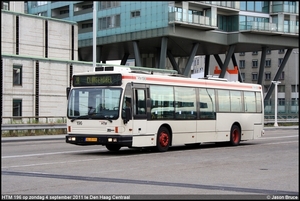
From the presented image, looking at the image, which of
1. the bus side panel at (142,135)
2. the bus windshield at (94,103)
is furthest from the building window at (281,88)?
the bus windshield at (94,103)

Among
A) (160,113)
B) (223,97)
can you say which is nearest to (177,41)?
(223,97)

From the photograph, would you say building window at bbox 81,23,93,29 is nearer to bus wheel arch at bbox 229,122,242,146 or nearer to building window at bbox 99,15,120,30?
building window at bbox 99,15,120,30

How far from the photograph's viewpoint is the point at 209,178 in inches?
482

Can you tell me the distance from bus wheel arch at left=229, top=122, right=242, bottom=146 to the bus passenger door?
593cm

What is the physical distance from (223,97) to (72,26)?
33227 mm

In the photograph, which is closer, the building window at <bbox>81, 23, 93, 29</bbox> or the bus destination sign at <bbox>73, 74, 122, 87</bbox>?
the bus destination sign at <bbox>73, 74, 122, 87</bbox>

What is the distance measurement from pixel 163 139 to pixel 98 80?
3290 millimetres

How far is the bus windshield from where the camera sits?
60.7 ft

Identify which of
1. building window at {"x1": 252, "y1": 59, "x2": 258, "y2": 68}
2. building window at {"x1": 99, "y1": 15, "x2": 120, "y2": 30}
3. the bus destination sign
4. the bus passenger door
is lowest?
the bus passenger door

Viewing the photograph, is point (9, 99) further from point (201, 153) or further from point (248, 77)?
point (248, 77)

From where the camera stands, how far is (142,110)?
19.2 meters

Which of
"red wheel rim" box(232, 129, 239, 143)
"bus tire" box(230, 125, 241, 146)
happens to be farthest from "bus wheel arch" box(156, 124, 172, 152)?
"red wheel rim" box(232, 129, 239, 143)

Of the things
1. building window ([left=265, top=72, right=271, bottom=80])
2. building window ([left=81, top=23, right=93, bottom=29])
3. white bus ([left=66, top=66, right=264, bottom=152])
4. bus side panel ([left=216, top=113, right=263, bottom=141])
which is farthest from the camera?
building window ([left=265, top=72, right=271, bottom=80])

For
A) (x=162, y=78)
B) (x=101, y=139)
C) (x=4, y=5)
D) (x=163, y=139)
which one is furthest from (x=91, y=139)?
(x=4, y=5)
